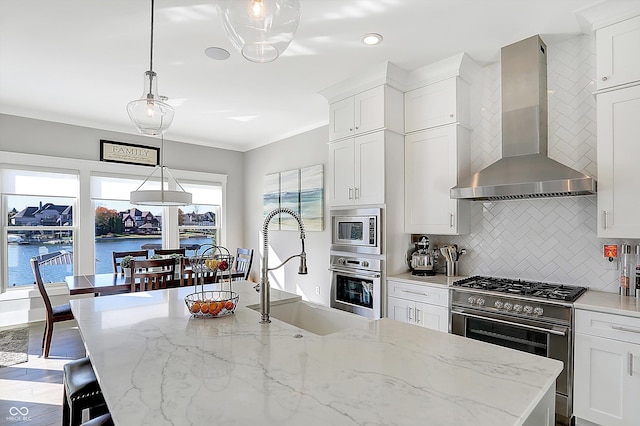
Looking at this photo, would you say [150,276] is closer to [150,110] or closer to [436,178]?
[150,110]

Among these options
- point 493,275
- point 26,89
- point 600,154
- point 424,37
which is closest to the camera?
point 600,154

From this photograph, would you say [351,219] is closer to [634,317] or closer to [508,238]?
[508,238]

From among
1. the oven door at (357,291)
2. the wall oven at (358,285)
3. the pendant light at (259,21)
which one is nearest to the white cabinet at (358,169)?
the wall oven at (358,285)

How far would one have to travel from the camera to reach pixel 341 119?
3.67 m

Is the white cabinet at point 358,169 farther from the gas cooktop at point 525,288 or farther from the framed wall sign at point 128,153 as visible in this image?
the framed wall sign at point 128,153

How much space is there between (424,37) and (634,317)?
2.27 metres

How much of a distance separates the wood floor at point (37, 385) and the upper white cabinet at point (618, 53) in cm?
425

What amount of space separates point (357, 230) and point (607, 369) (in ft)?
6.71

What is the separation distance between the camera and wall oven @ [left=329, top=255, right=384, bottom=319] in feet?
10.7

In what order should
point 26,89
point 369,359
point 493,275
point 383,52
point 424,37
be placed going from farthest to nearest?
point 26,89 → point 493,275 → point 383,52 → point 424,37 → point 369,359

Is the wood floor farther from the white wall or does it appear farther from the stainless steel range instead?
the stainless steel range

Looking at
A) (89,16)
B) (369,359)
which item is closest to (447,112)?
(369,359)

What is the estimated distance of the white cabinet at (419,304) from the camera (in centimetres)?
285

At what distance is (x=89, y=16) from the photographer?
2451mm
